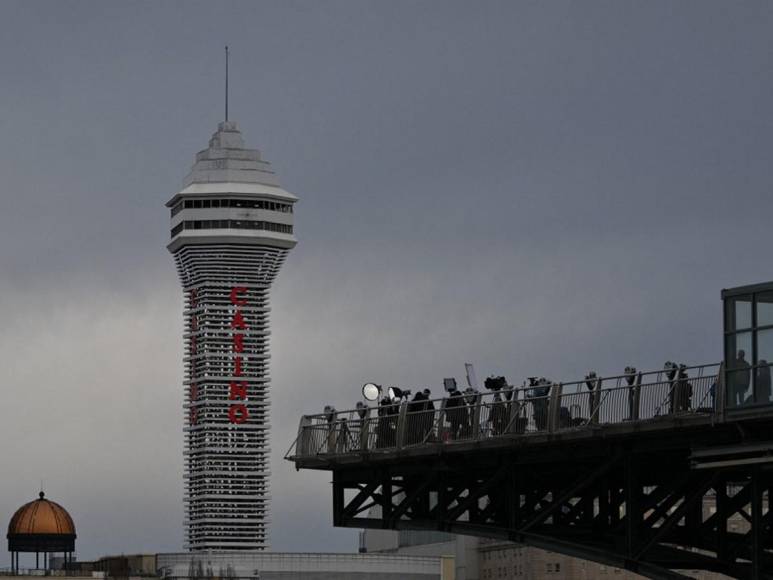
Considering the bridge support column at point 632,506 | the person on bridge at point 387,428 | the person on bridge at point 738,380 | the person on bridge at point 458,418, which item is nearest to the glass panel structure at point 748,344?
the person on bridge at point 738,380

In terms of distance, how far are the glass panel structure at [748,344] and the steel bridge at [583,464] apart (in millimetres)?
344

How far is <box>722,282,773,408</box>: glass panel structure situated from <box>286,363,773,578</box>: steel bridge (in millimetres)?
344

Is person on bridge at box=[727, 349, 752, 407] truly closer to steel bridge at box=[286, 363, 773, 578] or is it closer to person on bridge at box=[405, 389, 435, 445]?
steel bridge at box=[286, 363, 773, 578]

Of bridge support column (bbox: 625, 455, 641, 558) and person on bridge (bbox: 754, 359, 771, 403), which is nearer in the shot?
person on bridge (bbox: 754, 359, 771, 403)

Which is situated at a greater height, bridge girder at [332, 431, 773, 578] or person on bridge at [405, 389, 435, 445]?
person on bridge at [405, 389, 435, 445]

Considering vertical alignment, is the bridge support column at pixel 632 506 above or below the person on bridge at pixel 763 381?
below

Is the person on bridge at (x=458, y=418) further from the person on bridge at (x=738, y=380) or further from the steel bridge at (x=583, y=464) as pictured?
the person on bridge at (x=738, y=380)

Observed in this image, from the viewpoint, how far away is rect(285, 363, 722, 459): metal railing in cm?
6844

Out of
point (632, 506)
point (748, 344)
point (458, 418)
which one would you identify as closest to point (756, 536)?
point (632, 506)

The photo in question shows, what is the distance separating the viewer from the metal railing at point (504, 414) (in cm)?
6844

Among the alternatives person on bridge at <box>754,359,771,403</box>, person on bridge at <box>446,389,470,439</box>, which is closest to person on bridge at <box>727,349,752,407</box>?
person on bridge at <box>754,359,771,403</box>

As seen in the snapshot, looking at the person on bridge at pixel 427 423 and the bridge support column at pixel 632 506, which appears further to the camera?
the person on bridge at pixel 427 423

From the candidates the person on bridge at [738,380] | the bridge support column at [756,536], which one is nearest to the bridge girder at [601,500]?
the bridge support column at [756,536]

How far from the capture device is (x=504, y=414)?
7462cm
